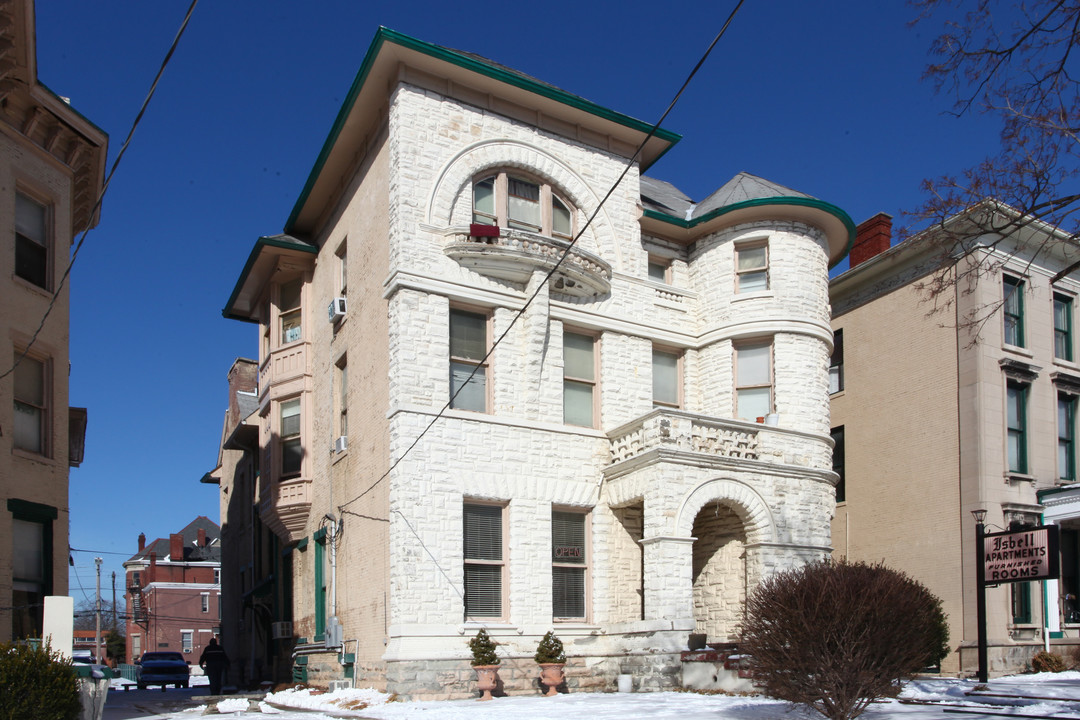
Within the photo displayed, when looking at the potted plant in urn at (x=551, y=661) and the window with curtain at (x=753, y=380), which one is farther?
the window with curtain at (x=753, y=380)

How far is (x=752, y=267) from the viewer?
23.2 metres

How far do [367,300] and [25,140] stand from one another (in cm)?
694

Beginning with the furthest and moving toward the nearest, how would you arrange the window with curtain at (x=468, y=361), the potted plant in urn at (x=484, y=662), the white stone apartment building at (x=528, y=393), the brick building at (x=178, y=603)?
the brick building at (x=178, y=603) < the window with curtain at (x=468, y=361) < the white stone apartment building at (x=528, y=393) < the potted plant in urn at (x=484, y=662)

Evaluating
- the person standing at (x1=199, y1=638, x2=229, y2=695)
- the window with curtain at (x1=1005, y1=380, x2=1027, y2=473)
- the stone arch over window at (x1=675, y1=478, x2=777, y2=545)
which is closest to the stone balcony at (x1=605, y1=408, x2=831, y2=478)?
the stone arch over window at (x1=675, y1=478, x2=777, y2=545)

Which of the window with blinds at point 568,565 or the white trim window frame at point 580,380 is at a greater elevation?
the white trim window frame at point 580,380

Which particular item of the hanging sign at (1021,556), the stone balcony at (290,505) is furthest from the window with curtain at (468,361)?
the hanging sign at (1021,556)

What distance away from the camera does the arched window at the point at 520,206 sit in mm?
20719

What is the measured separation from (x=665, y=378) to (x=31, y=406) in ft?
42.3

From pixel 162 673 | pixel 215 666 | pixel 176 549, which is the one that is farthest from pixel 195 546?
pixel 215 666

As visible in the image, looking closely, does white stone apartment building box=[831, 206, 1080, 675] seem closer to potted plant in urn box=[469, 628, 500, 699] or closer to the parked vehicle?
potted plant in urn box=[469, 628, 500, 699]

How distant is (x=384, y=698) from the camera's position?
17188 millimetres

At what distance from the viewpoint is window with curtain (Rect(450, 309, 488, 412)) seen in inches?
768

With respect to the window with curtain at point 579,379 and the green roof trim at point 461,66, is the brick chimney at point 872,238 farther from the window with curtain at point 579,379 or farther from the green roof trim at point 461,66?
the window with curtain at point 579,379

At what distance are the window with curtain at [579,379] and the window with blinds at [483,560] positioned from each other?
2.82m
